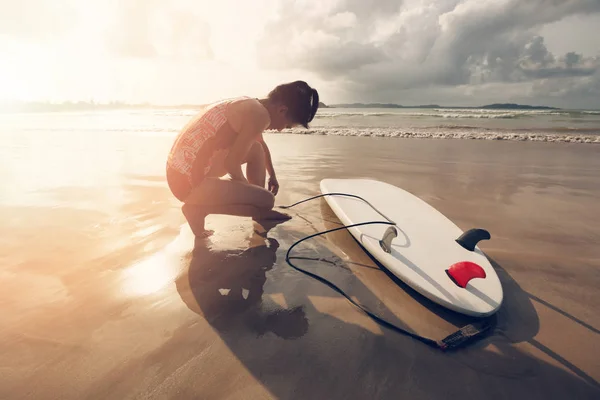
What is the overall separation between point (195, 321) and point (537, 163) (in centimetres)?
614

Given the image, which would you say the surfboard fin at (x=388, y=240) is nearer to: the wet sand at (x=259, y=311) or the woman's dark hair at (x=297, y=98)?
the wet sand at (x=259, y=311)

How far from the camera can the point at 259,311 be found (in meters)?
1.56

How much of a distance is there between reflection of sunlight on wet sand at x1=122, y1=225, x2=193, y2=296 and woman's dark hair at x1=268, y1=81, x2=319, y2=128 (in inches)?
47.2

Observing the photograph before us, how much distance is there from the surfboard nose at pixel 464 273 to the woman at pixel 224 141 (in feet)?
4.54

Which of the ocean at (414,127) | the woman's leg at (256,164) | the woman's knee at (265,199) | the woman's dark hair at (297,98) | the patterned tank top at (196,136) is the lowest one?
the ocean at (414,127)

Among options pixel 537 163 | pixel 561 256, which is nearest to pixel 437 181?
pixel 561 256

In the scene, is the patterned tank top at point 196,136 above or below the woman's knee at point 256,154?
above

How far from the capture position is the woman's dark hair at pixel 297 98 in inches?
89.9


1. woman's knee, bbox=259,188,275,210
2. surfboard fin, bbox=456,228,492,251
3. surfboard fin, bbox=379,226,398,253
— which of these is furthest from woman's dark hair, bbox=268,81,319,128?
surfboard fin, bbox=456,228,492,251

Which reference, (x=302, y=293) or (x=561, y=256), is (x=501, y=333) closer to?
(x=302, y=293)

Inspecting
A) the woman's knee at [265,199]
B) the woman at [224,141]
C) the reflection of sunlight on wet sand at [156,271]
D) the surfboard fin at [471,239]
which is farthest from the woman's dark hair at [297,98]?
the surfboard fin at [471,239]

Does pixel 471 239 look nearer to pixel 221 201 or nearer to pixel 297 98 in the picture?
pixel 297 98

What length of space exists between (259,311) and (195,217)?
1075 millimetres

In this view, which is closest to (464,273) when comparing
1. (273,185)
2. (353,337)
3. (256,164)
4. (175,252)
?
(353,337)
